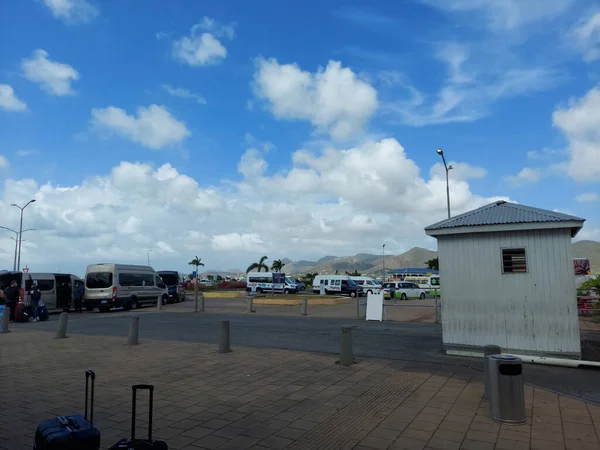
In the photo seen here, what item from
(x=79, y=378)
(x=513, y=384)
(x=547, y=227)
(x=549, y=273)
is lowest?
(x=79, y=378)

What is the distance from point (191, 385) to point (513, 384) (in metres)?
4.98

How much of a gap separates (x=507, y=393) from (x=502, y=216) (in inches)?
203

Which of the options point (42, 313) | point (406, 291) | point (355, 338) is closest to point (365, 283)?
point (406, 291)

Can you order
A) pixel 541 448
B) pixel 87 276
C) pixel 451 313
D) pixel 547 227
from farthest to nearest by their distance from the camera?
pixel 87 276, pixel 451 313, pixel 547 227, pixel 541 448

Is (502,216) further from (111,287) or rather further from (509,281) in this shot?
(111,287)

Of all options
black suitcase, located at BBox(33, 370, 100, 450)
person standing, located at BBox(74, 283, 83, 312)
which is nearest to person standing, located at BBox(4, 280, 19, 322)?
person standing, located at BBox(74, 283, 83, 312)

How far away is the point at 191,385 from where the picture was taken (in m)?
7.53

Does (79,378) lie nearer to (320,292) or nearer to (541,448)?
(541,448)

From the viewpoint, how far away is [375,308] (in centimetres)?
1873

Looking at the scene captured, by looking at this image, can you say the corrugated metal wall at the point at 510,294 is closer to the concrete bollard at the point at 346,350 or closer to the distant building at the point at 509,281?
the distant building at the point at 509,281

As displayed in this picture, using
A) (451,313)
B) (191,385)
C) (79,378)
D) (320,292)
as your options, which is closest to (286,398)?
(191,385)

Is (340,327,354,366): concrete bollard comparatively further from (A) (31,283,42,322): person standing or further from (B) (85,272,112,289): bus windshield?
(B) (85,272,112,289): bus windshield

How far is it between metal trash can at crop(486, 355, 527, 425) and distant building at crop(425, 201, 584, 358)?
4084mm

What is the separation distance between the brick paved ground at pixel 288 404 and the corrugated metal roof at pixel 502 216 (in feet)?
10.4
